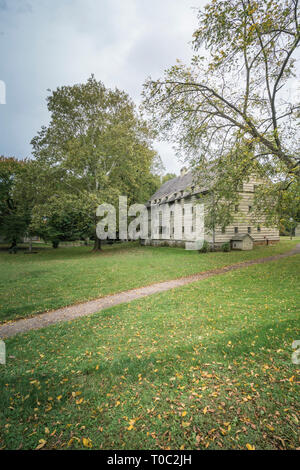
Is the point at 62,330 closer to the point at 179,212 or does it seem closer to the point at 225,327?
the point at 225,327

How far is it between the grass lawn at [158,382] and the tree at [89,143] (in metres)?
17.7

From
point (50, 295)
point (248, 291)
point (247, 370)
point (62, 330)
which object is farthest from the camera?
point (50, 295)

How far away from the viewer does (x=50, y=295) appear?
881 centimetres

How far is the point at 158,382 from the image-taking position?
361cm

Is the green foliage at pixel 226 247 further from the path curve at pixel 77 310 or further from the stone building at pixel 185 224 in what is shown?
the path curve at pixel 77 310

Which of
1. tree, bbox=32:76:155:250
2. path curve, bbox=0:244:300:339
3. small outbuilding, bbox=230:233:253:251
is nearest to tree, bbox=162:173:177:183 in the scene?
tree, bbox=32:76:155:250

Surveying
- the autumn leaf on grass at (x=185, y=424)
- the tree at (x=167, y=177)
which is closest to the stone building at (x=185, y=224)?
the tree at (x=167, y=177)

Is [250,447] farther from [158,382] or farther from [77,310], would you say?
[77,310]

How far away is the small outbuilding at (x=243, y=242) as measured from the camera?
22.8m

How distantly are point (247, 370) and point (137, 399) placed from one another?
210cm

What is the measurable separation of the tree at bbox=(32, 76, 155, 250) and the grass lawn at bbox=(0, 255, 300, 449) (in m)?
17.7

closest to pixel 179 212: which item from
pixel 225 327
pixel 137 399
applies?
pixel 225 327

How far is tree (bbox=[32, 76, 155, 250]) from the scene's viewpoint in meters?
22.2

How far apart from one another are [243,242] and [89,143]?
21.3 metres
